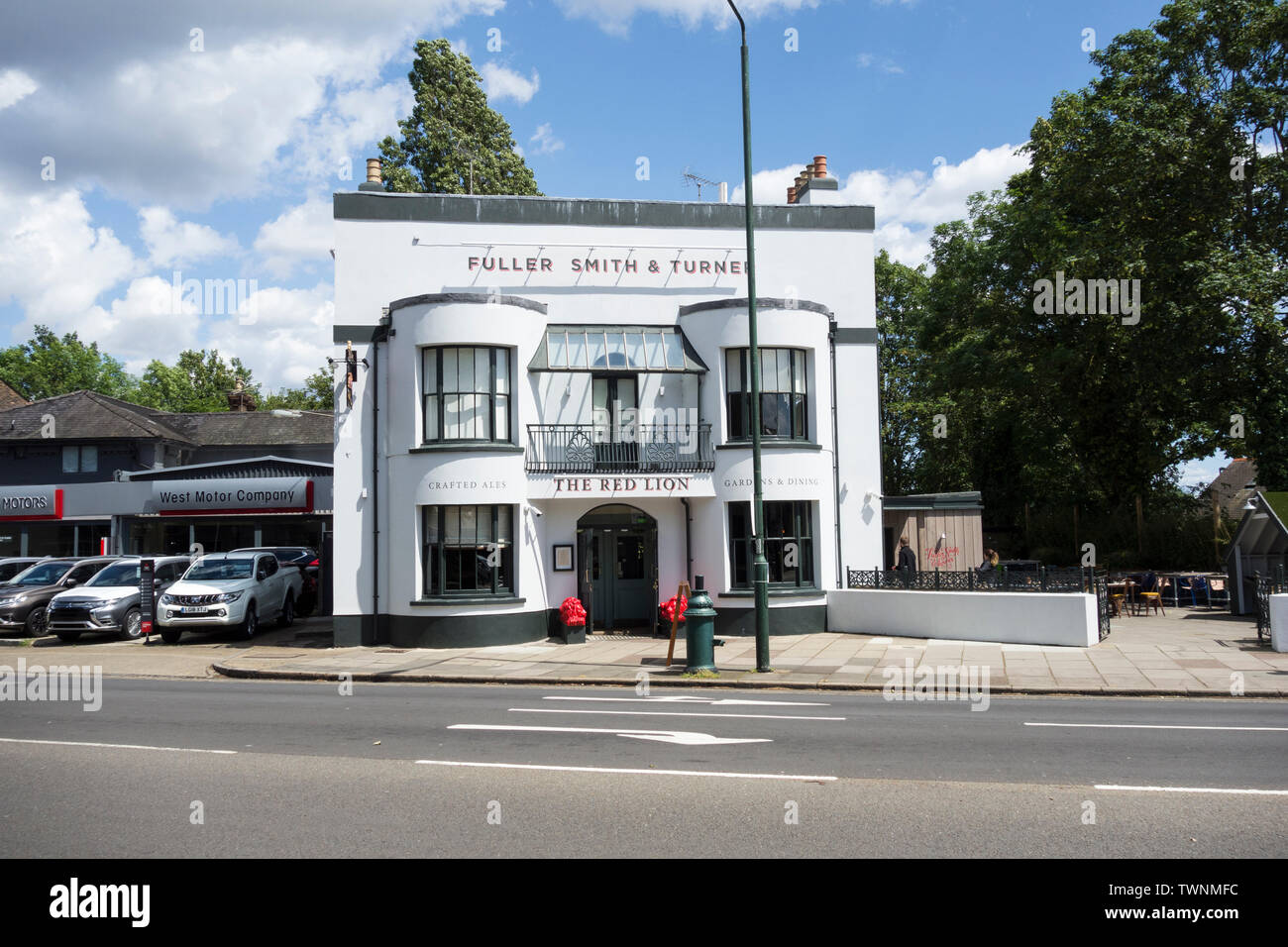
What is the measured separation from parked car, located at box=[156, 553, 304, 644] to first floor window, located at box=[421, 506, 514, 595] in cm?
486

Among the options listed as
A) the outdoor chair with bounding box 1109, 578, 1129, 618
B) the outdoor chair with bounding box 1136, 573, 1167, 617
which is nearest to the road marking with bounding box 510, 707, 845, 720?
the outdoor chair with bounding box 1109, 578, 1129, 618

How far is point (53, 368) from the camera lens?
6681cm

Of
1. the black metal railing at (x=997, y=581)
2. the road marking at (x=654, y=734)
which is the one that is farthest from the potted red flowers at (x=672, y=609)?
the road marking at (x=654, y=734)

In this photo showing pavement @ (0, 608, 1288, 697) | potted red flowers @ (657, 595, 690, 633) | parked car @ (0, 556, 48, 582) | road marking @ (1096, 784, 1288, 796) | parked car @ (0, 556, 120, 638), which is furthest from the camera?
parked car @ (0, 556, 48, 582)

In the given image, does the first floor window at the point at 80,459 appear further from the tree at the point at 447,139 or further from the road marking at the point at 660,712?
the road marking at the point at 660,712

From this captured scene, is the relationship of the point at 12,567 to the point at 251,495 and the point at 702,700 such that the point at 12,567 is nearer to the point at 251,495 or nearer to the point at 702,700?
the point at 251,495

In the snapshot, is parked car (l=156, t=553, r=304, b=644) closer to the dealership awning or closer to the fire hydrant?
the dealership awning

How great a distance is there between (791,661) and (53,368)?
6648 cm

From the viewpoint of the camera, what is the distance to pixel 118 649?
66.2 feet

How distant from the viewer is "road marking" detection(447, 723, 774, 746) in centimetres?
991

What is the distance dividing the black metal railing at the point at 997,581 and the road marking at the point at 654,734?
1035 cm

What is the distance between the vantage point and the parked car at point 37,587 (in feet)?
72.5
